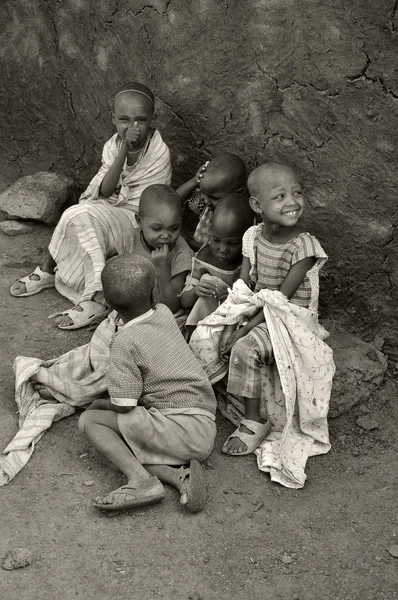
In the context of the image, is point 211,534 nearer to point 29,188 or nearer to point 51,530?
point 51,530

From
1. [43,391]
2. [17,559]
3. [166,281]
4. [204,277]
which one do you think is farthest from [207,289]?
[17,559]

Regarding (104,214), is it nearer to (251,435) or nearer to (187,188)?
(187,188)

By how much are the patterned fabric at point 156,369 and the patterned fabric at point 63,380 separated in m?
0.41

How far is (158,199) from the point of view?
4.32m

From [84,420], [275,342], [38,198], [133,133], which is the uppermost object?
[133,133]

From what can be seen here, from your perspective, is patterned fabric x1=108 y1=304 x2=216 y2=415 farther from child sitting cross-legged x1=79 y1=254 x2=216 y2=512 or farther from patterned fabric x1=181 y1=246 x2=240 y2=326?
patterned fabric x1=181 y1=246 x2=240 y2=326

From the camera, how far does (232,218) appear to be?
4.08m

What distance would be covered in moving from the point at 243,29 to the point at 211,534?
2413 millimetres

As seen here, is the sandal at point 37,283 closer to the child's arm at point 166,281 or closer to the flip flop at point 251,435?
the child's arm at point 166,281

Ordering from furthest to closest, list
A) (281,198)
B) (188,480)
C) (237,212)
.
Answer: (237,212)
(281,198)
(188,480)

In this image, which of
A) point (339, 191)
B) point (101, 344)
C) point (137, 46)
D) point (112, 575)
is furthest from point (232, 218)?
point (112, 575)

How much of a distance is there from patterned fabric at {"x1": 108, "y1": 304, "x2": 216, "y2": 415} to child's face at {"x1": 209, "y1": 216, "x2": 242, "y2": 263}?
0.66m

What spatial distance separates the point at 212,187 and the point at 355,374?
1.15 m

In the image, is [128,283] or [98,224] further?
[98,224]
